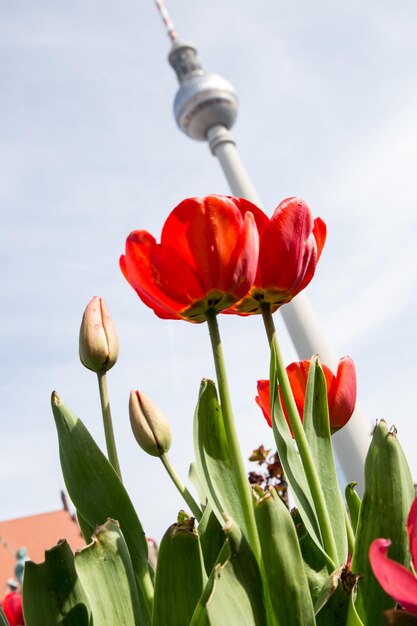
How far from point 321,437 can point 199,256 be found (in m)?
0.28

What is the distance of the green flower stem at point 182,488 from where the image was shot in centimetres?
91

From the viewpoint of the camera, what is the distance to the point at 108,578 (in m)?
0.69

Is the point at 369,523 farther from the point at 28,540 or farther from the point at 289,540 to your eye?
the point at 28,540

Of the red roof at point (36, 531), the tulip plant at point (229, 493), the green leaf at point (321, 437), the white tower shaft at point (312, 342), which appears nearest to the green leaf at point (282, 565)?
the tulip plant at point (229, 493)

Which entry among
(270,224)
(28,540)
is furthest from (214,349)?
(28,540)

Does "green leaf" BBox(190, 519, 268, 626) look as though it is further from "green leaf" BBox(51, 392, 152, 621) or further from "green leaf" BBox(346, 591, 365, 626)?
"green leaf" BBox(51, 392, 152, 621)

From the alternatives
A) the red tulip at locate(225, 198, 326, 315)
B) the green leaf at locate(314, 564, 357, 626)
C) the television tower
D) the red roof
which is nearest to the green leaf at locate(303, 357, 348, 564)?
the red tulip at locate(225, 198, 326, 315)

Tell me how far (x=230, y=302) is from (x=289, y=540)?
0.33m

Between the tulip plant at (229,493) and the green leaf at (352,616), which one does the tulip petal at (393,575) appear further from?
the green leaf at (352,616)

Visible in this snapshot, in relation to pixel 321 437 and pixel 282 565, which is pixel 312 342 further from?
pixel 282 565

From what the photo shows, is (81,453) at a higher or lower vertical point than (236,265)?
lower

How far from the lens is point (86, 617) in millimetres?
688

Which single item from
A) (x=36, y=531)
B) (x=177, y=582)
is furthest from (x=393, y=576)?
(x=36, y=531)

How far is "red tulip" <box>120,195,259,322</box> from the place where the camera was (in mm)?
834
